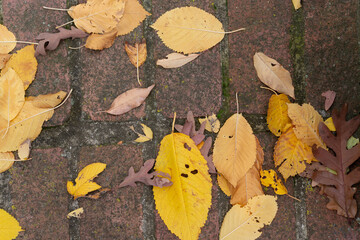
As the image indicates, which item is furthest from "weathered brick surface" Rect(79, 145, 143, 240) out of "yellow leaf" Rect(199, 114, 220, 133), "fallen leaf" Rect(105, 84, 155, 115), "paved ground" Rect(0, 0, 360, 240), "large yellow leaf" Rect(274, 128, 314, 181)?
"large yellow leaf" Rect(274, 128, 314, 181)

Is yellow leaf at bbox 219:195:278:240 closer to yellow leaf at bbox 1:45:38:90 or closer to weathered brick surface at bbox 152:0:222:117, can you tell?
weathered brick surface at bbox 152:0:222:117

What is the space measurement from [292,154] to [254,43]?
1.43ft

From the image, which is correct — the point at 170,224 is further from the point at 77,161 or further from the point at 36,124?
the point at 36,124

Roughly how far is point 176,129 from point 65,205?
492 mm

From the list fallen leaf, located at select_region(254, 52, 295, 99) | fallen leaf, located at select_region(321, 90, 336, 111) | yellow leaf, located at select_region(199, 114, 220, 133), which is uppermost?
fallen leaf, located at select_region(254, 52, 295, 99)

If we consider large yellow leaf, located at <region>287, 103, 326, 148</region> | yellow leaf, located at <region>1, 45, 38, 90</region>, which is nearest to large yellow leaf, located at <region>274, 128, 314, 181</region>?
large yellow leaf, located at <region>287, 103, 326, 148</region>

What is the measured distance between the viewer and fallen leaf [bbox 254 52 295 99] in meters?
1.30

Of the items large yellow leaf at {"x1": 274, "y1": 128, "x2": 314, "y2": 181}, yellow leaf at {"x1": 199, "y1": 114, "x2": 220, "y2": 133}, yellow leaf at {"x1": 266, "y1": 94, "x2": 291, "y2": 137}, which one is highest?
yellow leaf at {"x1": 266, "y1": 94, "x2": 291, "y2": 137}

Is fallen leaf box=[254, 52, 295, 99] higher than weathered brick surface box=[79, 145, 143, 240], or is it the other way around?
fallen leaf box=[254, 52, 295, 99]

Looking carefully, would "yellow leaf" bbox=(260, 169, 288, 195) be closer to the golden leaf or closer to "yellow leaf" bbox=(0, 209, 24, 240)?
"yellow leaf" bbox=(0, 209, 24, 240)

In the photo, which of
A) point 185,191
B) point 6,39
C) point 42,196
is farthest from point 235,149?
point 6,39

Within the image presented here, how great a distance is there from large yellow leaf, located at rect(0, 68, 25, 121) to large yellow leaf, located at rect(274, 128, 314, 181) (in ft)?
3.16

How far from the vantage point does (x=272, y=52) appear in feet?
4.37

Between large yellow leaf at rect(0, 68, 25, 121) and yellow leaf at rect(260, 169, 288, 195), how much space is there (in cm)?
92
